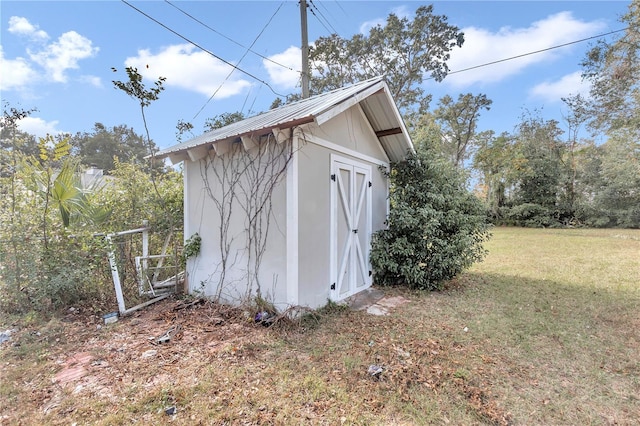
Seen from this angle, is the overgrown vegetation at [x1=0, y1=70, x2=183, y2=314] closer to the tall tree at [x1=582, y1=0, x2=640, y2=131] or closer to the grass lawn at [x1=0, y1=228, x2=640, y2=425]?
the grass lawn at [x1=0, y1=228, x2=640, y2=425]

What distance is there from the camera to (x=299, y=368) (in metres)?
2.89

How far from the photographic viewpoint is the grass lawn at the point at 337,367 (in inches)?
90.2

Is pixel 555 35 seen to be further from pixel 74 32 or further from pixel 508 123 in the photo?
pixel 508 123

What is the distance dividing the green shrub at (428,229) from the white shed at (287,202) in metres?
0.62

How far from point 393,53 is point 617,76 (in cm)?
1154

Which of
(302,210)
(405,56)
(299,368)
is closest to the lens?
Answer: (299,368)

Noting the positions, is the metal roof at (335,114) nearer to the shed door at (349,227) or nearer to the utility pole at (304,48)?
the shed door at (349,227)

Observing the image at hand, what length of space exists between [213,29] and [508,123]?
25.6 m

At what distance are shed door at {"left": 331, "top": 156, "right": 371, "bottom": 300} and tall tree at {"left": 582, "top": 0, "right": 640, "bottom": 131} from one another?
1678 centimetres

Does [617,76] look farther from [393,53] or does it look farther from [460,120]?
[393,53]

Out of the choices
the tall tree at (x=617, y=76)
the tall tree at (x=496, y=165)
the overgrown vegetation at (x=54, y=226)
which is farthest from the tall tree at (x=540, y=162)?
the overgrown vegetation at (x=54, y=226)

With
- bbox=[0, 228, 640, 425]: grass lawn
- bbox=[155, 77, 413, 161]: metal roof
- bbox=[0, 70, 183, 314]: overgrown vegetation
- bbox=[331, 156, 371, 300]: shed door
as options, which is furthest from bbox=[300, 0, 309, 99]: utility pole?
bbox=[0, 228, 640, 425]: grass lawn

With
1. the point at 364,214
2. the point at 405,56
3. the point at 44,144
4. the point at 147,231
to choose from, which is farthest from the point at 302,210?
the point at 405,56

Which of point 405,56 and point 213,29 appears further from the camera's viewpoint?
point 405,56
